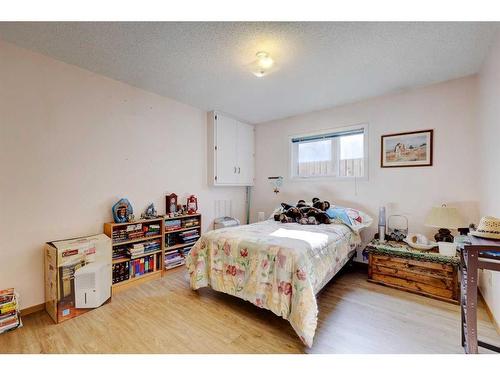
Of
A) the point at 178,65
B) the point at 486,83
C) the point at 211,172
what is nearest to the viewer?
the point at 486,83

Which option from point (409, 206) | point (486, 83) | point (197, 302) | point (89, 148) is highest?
point (486, 83)

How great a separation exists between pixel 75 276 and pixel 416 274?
3.40 metres

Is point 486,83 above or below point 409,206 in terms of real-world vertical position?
above

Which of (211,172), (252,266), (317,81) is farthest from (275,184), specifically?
(252,266)

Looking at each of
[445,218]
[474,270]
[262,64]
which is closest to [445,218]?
[445,218]

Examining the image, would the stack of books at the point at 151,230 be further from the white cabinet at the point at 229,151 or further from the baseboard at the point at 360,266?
the baseboard at the point at 360,266

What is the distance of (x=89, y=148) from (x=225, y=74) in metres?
1.73

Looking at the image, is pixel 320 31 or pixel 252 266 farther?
pixel 252 266

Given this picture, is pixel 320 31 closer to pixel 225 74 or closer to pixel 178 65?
pixel 225 74

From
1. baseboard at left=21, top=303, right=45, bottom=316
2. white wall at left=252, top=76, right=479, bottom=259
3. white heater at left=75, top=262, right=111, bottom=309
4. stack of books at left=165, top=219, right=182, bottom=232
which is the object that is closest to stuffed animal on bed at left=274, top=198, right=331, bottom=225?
white wall at left=252, top=76, right=479, bottom=259

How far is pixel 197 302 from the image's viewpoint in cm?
217

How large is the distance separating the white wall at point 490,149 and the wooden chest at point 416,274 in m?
0.26

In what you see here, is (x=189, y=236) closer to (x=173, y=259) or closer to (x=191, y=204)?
(x=173, y=259)

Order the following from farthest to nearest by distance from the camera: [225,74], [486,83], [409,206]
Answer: [409,206]
[225,74]
[486,83]
